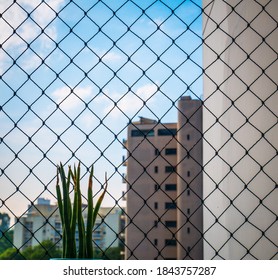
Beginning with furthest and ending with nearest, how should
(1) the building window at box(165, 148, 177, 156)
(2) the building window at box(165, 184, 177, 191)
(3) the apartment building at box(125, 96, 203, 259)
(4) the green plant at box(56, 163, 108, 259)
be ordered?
(2) the building window at box(165, 184, 177, 191) < (1) the building window at box(165, 148, 177, 156) < (3) the apartment building at box(125, 96, 203, 259) < (4) the green plant at box(56, 163, 108, 259)

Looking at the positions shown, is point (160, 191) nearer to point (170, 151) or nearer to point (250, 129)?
point (170, 151)

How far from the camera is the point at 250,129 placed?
4.09 feet

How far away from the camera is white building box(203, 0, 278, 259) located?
46.2 inches

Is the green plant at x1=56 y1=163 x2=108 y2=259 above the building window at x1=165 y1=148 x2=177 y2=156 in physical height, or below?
below

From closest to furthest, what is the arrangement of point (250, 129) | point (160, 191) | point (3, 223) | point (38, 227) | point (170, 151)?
point (3, 223) < point (250, 129) < point (38, 227) < point (160, 191) < point (170, 151)

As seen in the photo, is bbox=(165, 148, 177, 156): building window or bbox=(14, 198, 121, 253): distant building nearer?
bbox=(14, 198, 121, 253): distant building

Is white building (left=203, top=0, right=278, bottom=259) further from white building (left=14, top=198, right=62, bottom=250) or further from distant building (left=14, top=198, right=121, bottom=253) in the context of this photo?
white building (left=14, top=198, right=62, bottom=250)

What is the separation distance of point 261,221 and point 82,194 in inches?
19.5

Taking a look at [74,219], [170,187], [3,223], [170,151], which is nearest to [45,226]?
[3,223]

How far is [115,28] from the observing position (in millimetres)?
1329

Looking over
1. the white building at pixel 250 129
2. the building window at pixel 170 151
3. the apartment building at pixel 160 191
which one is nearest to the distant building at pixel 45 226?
the white building at pixel 250 129

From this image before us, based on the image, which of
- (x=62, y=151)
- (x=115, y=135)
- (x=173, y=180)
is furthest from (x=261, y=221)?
(x=173, y=180)

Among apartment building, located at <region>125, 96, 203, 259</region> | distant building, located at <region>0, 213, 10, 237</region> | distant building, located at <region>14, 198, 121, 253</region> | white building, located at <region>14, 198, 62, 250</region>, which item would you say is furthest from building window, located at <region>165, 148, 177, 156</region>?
distant building, located at <region>0, 213, 10, 237</region>

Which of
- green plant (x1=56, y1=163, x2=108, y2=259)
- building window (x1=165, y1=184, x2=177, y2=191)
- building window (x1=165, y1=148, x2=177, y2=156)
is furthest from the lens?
building window (x1=165, y1=184, x2=177, y2=191)
